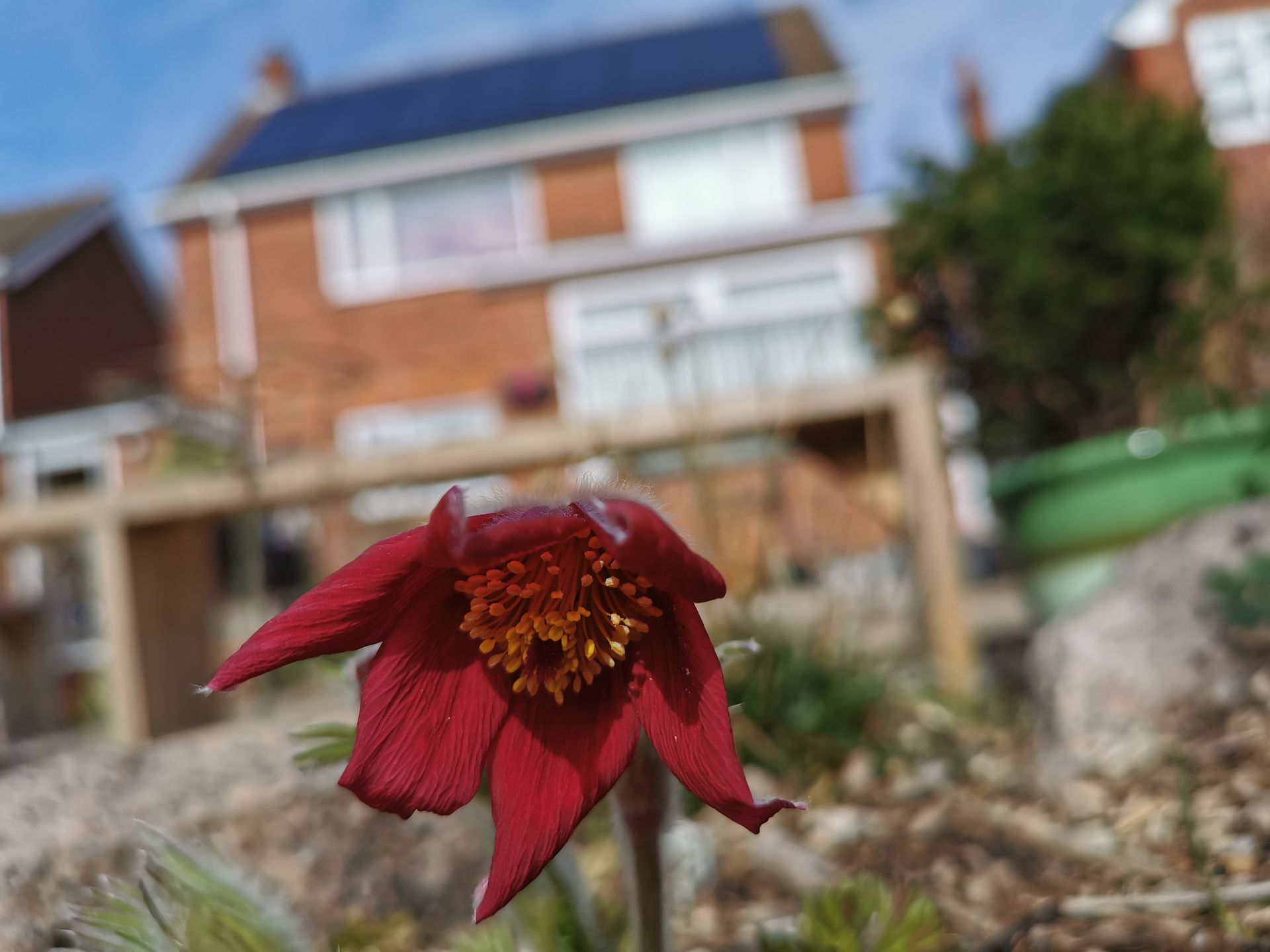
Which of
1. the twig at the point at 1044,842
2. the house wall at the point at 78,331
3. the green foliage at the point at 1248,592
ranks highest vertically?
the house wall at the point at 78,331

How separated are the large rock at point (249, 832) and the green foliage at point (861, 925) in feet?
1.23

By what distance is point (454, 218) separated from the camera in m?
14.1

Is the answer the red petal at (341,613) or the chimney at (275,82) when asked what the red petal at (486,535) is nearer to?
the red petal at (341,613)

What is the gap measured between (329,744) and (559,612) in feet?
1.22

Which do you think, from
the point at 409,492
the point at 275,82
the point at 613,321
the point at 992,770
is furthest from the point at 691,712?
the point at 275,82

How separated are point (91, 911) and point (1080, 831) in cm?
131

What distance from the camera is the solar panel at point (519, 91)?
14.0 metres

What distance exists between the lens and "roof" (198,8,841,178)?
14.0 meters

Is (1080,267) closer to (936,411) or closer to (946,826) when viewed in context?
(936,411)

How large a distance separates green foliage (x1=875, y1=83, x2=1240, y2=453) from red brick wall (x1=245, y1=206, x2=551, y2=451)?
974cm

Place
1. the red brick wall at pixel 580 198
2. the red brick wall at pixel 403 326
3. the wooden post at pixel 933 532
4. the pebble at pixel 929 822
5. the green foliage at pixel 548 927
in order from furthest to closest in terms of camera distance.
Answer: the red brick wall at pixel 580 198, the red brick wall at pixel 403 326, the wooden post at pixel 933 532, the pebble at pixel 929 822, the green foliage at pixel 548 927

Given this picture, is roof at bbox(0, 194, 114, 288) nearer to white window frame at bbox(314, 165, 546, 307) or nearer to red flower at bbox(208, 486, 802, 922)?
white window frame at bbox(314, 165, 546, 307)

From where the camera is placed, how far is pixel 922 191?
4.30 meters

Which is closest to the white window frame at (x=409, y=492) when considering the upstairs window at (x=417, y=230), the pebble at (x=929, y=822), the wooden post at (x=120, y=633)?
the wooden post at (x=120, y=633)
